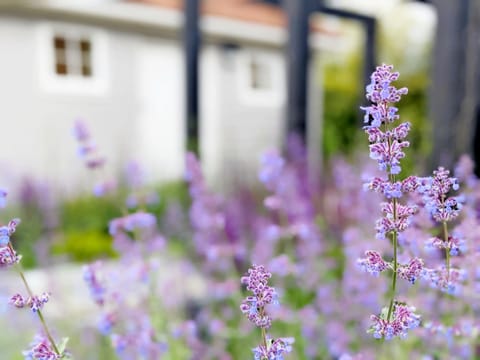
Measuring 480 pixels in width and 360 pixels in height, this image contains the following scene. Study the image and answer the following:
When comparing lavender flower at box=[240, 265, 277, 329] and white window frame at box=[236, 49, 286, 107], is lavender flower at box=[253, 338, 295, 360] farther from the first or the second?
white window frame at box=[236, 49, 286, 107]

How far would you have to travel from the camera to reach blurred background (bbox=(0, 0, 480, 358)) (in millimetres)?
3283

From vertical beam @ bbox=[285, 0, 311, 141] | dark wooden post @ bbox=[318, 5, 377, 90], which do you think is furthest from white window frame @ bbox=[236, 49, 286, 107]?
vertical beam @ bbox=[285, 0, 311, 141]

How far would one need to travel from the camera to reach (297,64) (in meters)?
4.48

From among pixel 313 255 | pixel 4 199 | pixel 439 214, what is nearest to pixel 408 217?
pixel 439 214

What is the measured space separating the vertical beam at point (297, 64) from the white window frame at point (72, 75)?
6.30 meters

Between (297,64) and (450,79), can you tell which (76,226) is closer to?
(297,64)

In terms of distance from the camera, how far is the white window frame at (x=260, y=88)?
12438 mm

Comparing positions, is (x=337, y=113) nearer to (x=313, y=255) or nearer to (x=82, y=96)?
(x=82, y=96)

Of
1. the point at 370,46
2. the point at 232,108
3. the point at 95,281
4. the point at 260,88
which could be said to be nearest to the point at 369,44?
the point at 370,46

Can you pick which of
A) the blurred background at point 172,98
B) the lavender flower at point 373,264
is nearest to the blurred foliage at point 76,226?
the blurred background at point 172,98

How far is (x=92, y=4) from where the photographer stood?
9.20 metres

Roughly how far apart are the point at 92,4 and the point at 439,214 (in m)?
9.26

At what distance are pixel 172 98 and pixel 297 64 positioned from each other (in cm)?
714

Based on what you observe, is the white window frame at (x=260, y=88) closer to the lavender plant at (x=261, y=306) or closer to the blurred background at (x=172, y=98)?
the blurred background at (x=172, y=98)
